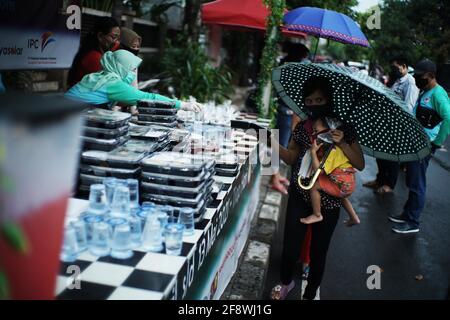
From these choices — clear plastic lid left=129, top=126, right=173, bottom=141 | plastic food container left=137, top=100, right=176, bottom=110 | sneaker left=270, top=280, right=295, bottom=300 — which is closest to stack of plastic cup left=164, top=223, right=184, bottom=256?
clear plastic lid left=129, top=126, right=173, bottom=141

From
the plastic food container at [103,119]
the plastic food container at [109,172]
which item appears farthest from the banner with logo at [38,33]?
the plastic food container at [109,172]

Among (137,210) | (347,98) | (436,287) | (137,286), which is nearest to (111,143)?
(137,210)

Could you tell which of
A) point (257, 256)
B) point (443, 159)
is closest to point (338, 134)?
point (257, 256)

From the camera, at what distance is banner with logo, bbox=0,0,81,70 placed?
4.65m

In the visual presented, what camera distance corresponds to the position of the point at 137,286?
1672 millimetres

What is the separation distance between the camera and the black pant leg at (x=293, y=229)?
10.7ft

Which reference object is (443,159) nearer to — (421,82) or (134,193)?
(421,82)

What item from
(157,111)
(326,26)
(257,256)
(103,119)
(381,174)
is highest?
(326,26)

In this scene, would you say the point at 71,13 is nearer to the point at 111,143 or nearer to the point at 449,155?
the point at 111,143

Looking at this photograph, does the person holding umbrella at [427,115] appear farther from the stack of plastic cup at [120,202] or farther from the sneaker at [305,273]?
the stack of plastic cup at [120,202]

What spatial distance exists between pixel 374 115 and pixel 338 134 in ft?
1.22

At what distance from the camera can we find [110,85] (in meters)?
2.92

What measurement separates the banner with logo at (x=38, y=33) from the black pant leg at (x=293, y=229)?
146 inches

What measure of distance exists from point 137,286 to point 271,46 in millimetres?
5761
